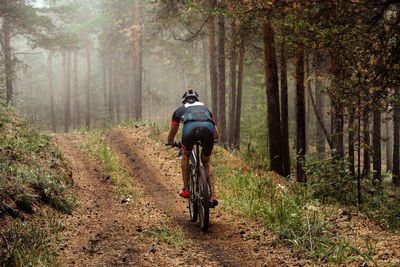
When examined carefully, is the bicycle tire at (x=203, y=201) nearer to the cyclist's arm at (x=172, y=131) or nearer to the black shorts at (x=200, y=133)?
the black shorts at (x=200, y=133)

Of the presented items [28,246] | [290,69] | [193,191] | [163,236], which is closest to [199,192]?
[193,191]

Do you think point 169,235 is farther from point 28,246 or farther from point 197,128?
point 28,246

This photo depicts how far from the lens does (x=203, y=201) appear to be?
5172mm

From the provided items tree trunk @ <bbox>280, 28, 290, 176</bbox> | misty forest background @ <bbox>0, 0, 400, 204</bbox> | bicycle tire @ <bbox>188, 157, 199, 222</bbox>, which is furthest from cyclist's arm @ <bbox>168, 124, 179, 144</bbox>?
tree trunk @ <bbox>280, 28, 290, 176</bbox>

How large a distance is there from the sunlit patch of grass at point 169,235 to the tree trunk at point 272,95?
5971 millimetres

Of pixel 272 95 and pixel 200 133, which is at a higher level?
pixel 272 95

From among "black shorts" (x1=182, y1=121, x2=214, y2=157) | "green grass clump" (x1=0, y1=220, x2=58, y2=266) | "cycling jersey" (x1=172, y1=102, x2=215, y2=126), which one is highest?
"cycling jersey" (x1=172, y1=102, x2=215, y2=126)

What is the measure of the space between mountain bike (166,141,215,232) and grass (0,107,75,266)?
240cm

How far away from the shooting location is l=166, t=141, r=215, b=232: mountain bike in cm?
517

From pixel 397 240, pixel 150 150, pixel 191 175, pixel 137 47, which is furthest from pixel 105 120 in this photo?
pixel 397 240

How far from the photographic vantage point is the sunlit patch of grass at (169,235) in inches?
189

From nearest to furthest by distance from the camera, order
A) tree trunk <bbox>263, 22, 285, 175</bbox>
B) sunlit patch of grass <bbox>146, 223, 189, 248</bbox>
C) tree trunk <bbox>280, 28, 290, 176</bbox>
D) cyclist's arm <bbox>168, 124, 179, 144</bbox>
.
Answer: sunlit patch of grass <bbox>146, 223, 189, 248</bbox> → cyclist's arm <bbox>168, 124, 179, 144</bbox> → tree trunk <bbox>263, 22, 285, 175</bbox> → tree trunk <bbox>280, 28, 290, 176</bbox>

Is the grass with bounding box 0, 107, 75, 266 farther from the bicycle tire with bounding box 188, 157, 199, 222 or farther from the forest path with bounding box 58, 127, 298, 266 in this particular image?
the bicycle tire with bounding box 188, 157, 199, 222

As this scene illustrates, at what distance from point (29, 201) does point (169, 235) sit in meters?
2.51
